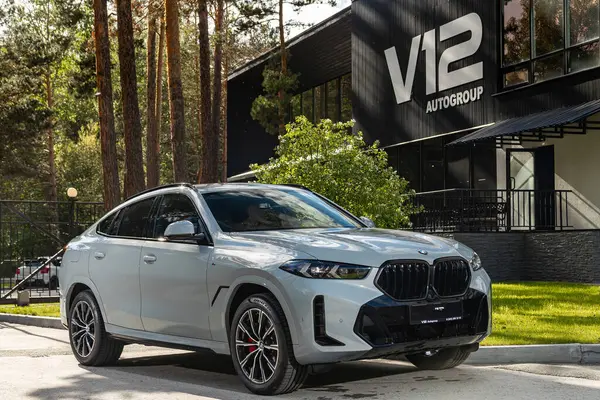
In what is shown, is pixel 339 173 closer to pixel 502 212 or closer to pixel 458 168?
pixel 502 212

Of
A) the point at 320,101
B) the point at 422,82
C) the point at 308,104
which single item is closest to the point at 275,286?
the point at 422,82

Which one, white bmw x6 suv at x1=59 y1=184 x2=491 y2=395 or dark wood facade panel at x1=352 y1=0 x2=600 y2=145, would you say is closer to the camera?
white bmw x6 suv at x1=59 y1=184 x2=491 y2=395

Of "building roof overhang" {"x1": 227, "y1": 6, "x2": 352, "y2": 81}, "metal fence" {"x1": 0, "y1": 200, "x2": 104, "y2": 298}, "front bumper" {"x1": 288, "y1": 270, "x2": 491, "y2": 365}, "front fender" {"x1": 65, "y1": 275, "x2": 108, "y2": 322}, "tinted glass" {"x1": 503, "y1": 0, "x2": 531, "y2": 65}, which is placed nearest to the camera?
"front bumper" {"x1": 288, "y1": 270, "x2": 491, "y2": 365}

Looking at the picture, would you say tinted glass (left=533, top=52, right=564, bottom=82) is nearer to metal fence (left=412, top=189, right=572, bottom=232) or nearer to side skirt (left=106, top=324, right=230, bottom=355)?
metal fence (left=412, top=189, right=572, bottom=232)

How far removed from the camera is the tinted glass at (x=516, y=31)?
24078 millimetres

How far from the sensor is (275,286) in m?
7.55

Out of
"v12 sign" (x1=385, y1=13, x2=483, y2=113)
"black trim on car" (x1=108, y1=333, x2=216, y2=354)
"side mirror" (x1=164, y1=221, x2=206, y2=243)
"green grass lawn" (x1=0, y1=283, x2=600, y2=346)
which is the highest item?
"v12 sign" (x1=385, y1=13, x2=483, y2=113)

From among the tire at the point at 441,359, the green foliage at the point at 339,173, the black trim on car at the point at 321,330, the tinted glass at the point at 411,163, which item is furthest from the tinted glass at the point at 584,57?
the black trim on car at the point at 321,330

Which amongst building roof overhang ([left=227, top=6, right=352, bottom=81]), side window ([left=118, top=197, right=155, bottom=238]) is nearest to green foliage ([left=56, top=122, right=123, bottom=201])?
building roof overhang ([left=227, top=6, right=352, bottom=81])

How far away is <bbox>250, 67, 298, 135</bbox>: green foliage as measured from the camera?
4094 cm

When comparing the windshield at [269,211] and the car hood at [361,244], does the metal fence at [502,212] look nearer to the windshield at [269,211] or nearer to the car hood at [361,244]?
the windshield at [269,211]

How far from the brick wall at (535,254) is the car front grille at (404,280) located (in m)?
14.5

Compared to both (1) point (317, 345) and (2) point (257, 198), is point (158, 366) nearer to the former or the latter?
(2) point (257, 198)

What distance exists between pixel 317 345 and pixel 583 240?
15285 millimetres
